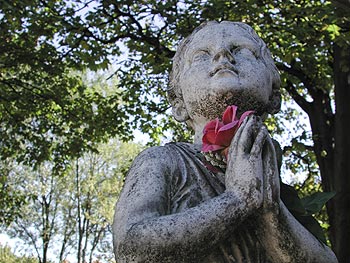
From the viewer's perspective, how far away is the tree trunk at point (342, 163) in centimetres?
934

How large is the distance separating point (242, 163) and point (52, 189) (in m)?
29.7

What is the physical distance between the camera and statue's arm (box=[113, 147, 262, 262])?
6.71 feet

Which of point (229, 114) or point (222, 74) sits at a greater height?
point (222, 74)

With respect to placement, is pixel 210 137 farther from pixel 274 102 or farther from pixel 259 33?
pixel 259 33

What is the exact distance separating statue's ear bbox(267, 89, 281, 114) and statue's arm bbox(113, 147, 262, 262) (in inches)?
33.3

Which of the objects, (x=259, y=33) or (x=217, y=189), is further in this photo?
(x=259, y=33)

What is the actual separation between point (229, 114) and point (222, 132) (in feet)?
0.35

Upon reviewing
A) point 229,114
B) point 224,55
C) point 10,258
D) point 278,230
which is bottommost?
point 278,230

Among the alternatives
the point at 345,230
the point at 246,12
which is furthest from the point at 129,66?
the point at 345,230

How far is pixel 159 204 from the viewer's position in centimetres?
228

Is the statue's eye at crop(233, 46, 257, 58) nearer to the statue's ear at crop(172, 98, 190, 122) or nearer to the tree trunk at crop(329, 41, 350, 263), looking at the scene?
the statue's ear at crop(172, 98, 190, 122)

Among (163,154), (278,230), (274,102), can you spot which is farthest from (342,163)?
(278,230)

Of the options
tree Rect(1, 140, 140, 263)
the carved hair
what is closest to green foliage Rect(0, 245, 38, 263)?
tree Rect(1, 140, 140, 263)

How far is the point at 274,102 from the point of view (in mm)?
2936
